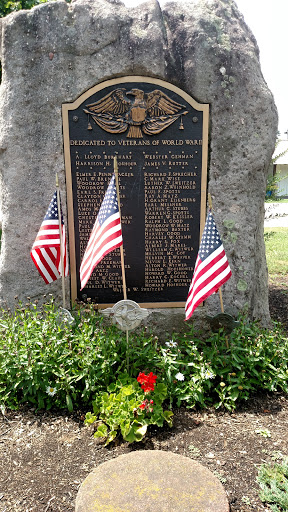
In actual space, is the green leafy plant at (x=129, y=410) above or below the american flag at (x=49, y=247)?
below

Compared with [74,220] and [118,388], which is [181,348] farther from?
[74,220]

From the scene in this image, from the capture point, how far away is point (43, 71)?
450cm

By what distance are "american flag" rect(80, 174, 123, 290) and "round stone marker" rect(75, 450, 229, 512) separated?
157 cm

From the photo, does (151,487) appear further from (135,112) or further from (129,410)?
(135,112)

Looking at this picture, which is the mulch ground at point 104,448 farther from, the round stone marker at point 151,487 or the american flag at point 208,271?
the american flag at point 208,271

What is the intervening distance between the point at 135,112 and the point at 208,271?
192 centimetres

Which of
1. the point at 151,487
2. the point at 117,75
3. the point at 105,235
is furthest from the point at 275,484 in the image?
the point at 117,75

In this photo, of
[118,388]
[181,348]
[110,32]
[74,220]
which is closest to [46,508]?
[118,388]

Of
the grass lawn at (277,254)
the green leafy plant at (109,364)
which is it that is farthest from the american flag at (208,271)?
the grass lawn at (277,254)

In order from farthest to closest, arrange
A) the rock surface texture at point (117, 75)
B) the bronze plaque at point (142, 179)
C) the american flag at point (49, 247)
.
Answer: the bronze plaque at point (142, 179) < the rock surface texture at point (117, 75) < the american flag at point (49, 247)

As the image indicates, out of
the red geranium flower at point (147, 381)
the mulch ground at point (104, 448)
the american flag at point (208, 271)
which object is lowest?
the mulch ground at point (104, 448)

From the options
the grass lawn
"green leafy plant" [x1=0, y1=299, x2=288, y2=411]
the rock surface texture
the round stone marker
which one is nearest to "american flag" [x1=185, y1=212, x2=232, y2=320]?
"green leafy plant" [x1=0, y1=299, x2=288, y2=411]

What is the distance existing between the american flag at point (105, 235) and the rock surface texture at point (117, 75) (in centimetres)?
91

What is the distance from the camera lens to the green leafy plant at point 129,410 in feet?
11.6
